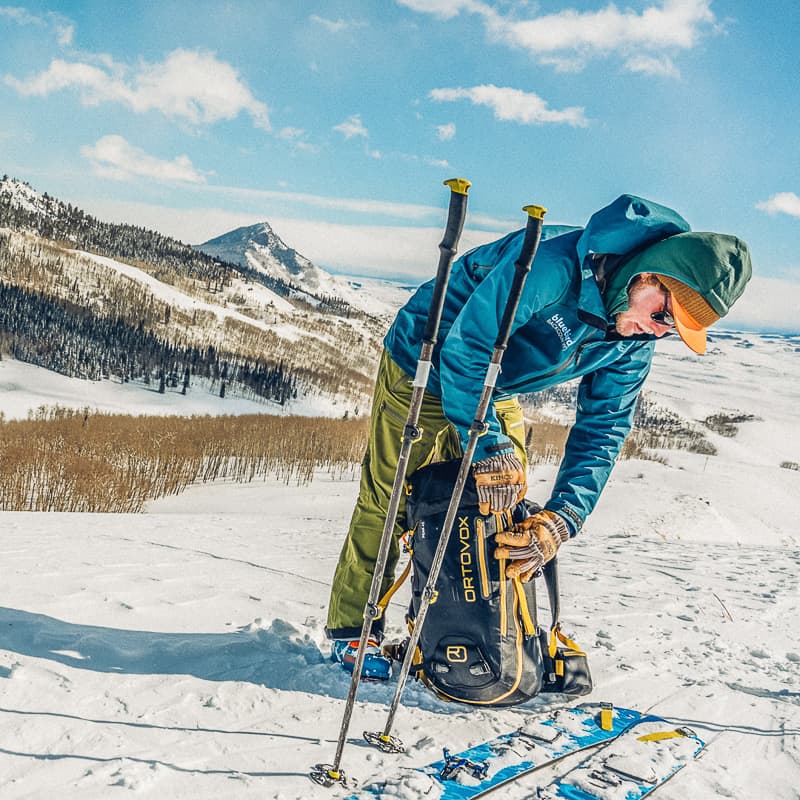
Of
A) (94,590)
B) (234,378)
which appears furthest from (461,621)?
(234,378)

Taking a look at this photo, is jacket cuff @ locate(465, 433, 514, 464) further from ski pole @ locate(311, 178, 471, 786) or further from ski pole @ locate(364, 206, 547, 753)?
ski pole @ locate(311, 178, 471, 786)

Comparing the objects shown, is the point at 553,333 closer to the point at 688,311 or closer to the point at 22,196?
the point at 688,311

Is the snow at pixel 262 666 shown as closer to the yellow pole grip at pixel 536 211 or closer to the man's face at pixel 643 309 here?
the man's face at pixel 643 309

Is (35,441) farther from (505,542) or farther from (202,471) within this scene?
(505,542)

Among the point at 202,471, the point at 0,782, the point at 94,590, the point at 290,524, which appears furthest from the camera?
the point at 202,471

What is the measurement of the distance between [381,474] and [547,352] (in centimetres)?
102

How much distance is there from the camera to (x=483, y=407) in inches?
89.2

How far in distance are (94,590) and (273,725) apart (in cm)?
172

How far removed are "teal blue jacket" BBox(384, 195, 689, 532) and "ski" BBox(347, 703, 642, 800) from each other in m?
0.80

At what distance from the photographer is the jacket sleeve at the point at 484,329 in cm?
235

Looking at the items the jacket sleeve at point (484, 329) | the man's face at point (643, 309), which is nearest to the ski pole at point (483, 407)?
the jacket sleeve at point (484, 329)

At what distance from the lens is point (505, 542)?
2.66 m

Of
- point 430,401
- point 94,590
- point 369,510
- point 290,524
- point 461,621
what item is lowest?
point 290,524

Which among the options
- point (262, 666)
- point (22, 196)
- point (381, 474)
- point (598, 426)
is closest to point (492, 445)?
point (381, 474)
